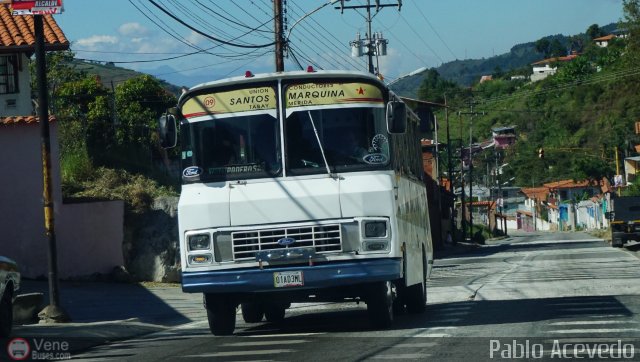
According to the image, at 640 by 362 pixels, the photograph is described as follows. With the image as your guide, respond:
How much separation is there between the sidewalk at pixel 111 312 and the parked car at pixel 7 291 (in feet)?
1.15

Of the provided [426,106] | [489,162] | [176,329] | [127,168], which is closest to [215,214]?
[176,329]

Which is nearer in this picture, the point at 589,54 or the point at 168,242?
the point at 168,242

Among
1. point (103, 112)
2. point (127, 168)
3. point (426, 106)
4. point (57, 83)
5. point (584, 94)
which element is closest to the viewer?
point (127, 168)

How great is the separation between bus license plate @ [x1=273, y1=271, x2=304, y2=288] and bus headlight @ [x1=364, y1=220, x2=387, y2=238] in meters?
1.01

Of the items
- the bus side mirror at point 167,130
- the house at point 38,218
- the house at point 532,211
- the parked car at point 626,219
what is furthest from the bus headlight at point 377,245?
the house at point 532,211

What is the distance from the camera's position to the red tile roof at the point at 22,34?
3350 centimetres

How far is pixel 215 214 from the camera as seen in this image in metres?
13.7

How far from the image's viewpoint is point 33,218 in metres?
25.6

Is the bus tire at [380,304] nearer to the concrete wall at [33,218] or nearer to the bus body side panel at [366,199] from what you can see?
the bus body side panel at [366,199]

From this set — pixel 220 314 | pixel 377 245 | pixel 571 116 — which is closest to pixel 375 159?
pixel 377 245

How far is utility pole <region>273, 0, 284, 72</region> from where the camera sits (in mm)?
30422

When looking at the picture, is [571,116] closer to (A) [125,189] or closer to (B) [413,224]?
(A) [125,189]

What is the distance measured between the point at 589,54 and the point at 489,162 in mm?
33361

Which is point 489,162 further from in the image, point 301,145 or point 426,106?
point 301,145
